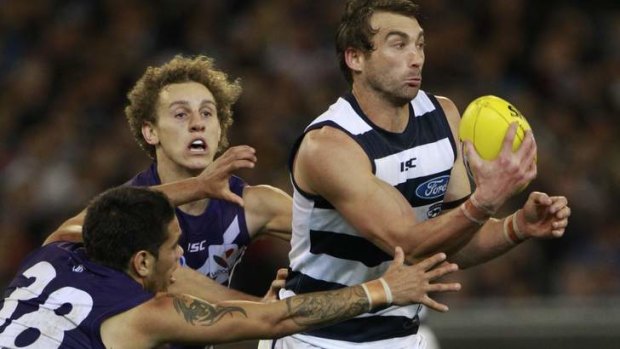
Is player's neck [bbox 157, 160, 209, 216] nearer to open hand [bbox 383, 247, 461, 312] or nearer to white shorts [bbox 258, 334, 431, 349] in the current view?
white shorts [bbox 258, 334, 431, 349]

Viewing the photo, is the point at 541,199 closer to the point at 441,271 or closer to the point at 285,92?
the point at 441,271

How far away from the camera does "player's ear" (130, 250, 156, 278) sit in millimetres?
5387

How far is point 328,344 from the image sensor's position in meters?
6.02

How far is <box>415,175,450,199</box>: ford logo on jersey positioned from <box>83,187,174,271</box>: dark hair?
3.59ft

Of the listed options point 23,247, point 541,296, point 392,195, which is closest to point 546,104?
point 541,296

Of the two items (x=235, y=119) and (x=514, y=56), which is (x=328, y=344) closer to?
(x=235, y=119)

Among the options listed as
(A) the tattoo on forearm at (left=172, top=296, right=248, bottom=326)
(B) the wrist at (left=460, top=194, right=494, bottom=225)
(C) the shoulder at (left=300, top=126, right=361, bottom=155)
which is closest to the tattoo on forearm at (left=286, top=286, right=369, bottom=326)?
(A) the tattoo on forearm at (left=172, top=296, right=248, bottom=326)

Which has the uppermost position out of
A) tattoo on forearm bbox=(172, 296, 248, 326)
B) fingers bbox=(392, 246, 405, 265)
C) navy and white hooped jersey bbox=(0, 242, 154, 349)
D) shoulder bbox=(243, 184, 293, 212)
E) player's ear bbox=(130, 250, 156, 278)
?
shoulder bbox=(243, 184, 293, 212)

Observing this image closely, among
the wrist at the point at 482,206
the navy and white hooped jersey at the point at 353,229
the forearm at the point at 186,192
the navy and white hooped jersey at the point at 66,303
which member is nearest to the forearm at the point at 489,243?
the navy and white hooped jersey at the point at 353,229

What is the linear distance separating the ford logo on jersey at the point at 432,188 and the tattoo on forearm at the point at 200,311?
99 centimetres

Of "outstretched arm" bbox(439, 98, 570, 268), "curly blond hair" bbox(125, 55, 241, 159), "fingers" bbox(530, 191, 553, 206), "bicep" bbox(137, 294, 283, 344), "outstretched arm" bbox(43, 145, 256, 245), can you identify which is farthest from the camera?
Answer: "curly blond hair" bbox(125, 55, 241, 159)

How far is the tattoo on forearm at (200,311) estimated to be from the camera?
5.29 m

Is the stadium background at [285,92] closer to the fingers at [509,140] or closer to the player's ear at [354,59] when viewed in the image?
the player's ear at [354,59]

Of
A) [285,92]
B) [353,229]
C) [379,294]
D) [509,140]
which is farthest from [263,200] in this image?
[285,92]
